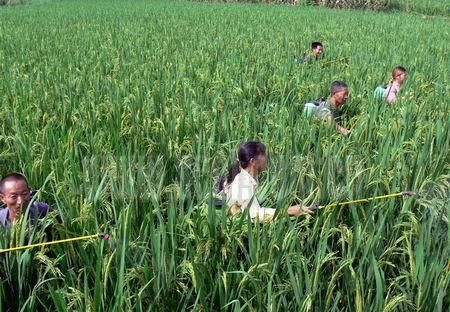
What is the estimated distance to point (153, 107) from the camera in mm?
4184

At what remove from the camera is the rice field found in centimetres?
178

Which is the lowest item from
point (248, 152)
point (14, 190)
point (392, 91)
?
point (392, 91)

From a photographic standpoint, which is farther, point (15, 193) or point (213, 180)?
point (213, 180)

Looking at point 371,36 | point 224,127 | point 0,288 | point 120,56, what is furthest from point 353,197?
point 371,36

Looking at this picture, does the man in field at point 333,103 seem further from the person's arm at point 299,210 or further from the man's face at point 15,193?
the man's face at point 15,193

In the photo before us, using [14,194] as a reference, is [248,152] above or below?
above

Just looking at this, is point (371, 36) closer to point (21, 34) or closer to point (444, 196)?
point (21, 34)

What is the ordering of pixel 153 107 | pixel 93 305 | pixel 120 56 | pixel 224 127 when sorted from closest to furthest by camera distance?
1. pixel 93 305
2. pixel 224 127
3. pixel 153 107
4. pixel 120 56

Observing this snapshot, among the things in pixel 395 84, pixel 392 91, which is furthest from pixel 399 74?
pixel 392 91

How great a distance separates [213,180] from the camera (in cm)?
273

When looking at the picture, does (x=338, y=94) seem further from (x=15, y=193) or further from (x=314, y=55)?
(x=15, y=193)

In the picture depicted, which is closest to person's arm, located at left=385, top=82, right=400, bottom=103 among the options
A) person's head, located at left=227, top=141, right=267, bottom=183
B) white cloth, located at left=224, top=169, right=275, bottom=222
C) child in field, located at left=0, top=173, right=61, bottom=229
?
person's head, located at left=227, top=141, right=267, bottom=183

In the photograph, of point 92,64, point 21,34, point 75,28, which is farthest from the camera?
point 75,28

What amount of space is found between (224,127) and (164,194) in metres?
1.02
